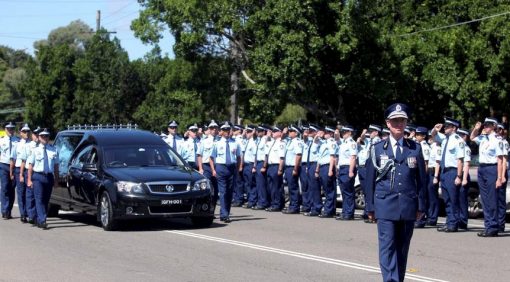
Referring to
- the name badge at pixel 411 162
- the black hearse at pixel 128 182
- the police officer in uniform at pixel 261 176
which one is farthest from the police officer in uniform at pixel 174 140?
the name badge at pixel 411 162

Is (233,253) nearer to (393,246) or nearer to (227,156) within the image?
(393,246)

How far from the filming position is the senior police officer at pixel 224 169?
55.5 feet

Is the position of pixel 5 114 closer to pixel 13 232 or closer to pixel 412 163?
pixel 13 232

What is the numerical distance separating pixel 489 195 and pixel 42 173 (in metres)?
7.76

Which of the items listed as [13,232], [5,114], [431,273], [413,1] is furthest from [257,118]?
[5,114]

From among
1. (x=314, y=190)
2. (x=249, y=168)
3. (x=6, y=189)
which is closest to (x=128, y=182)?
(x=6, y=189)

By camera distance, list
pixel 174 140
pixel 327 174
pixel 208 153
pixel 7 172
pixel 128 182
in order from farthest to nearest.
A: 1. pixel 174 140
2. pixel 327 174
3. pixel 7 172
4. pixel 208 153
5. pixel 128 182

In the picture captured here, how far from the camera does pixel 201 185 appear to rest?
612 inches

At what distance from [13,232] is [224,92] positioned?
24.7 metres

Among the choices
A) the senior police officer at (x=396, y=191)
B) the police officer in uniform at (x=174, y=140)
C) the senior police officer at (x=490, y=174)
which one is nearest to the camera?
the senior police officer at (x=396, y=191)

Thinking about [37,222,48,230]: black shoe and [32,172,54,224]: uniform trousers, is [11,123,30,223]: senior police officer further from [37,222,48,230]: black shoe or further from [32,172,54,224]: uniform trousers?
[37,222,48,230]: black shoe

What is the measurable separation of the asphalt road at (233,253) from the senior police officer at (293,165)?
8.32ft

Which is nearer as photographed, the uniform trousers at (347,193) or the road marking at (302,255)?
the road marking at (302,255)

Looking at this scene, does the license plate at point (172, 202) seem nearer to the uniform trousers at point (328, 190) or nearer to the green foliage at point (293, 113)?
the uniform trousers at point (328, 190)
